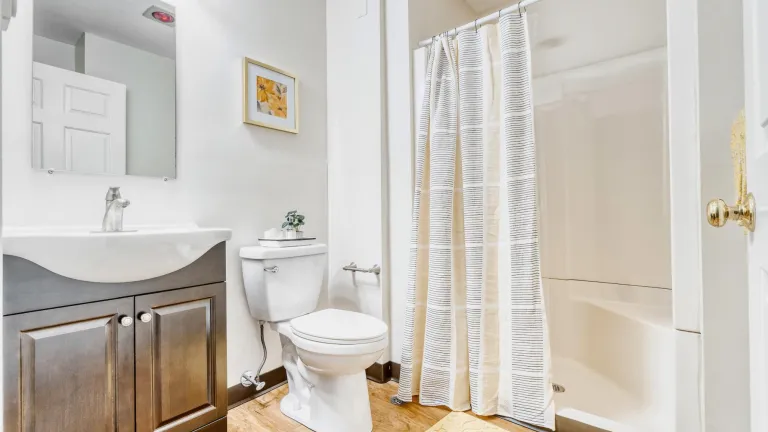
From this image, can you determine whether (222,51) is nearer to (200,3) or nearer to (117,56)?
(200,3)

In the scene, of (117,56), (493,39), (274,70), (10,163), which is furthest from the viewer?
(274,70)

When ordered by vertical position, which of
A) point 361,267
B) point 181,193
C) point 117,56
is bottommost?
point 361,267

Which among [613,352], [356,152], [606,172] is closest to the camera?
[613,352]

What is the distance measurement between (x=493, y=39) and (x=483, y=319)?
1.27 metres

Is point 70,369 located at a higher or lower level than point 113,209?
lower

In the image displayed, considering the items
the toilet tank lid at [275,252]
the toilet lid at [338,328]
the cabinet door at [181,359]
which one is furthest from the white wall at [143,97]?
the toilet lid at [338,328]

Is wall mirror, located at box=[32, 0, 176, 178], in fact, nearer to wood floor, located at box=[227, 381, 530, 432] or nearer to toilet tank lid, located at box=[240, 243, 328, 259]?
toilet tank lid, located at box=[240, 243, 328, 259]

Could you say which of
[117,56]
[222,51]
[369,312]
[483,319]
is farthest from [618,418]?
[117,56]

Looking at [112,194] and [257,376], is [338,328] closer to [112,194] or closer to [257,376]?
[257,376]

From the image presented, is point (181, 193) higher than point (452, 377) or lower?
higher

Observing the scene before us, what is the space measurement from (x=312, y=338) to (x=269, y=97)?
4.03ft

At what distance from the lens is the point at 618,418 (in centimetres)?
179

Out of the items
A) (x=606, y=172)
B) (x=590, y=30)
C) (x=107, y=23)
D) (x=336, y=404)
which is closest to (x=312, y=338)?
(x=336, y=404)

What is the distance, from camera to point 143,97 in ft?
5.24
